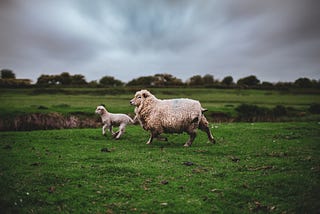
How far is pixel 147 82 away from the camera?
7925cm

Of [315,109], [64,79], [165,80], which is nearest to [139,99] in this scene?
[315,109]

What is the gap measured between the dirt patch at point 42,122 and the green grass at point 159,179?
32.4 feet

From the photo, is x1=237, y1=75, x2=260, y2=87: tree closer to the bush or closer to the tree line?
the tree line

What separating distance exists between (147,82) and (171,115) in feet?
214

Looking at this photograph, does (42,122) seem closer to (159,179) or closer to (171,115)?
(171,115)

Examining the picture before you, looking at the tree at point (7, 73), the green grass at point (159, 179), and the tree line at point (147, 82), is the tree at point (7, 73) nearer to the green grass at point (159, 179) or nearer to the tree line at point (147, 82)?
the tree line at point (147, 82)

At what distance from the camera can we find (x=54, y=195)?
25.7 feet

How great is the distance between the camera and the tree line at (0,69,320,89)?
219 ft

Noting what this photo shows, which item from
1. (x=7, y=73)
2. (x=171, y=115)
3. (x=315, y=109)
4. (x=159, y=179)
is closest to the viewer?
(x=159, y=179)

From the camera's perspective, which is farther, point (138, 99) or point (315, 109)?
point (315, 109)

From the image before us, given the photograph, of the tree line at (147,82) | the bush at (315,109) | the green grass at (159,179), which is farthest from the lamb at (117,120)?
the tree line at (147,82)

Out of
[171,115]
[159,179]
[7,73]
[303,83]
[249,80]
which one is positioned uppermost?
[7,73]

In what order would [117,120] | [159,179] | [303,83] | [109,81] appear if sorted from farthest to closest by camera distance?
[303,83] < [109,81] < [117,120] < [159,179]

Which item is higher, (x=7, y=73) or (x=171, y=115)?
(x=7, y=73)
